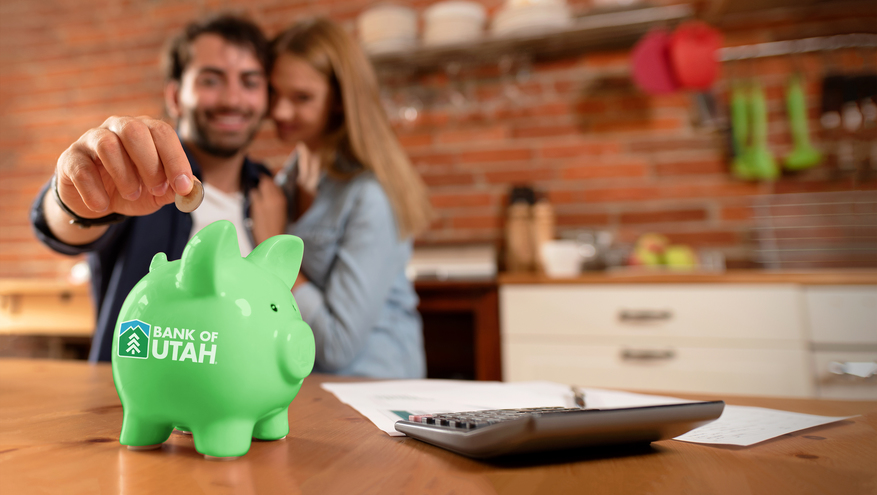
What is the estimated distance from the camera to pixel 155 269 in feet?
1.32

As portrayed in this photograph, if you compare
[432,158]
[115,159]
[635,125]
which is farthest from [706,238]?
[115,159]

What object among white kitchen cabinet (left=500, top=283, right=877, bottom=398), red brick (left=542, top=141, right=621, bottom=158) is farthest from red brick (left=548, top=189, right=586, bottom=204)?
white kitchen cabinet (left=500, top=283, right=877, bottom=398)

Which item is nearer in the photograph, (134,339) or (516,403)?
(134,339)

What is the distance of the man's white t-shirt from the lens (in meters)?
1.27

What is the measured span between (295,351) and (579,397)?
0.32 metres

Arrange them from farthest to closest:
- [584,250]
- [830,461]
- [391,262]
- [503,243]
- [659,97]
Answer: [503,243], [659,97], [584,250], [391,262], [830,461]

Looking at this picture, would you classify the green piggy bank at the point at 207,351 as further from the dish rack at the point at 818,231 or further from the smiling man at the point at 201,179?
the dish rack at the point at 818,231

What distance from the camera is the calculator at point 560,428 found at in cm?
32

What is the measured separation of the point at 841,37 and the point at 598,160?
93cm

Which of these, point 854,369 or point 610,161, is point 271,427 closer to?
point 854,369

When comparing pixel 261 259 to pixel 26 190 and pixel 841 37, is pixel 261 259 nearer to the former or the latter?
pixel 841 37

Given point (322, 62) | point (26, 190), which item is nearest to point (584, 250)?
point (322, 62)

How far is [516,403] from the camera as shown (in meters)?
0.55

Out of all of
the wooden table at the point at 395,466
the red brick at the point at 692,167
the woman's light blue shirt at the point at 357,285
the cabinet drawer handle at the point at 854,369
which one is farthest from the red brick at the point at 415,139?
the wooden table at the point at 395,466
